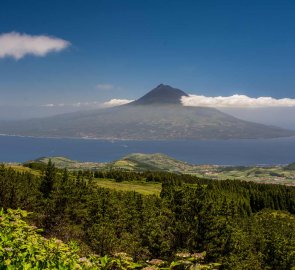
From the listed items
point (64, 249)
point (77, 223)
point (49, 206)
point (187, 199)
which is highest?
point (64, 249)

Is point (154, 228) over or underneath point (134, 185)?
over

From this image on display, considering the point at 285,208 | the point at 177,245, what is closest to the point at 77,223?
the point at 177,245

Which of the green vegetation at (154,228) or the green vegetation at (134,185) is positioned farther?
the green vegetation at (134,185)

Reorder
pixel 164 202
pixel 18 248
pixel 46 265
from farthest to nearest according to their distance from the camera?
1. pixel 164 202
2. pixel 18 248
3. pixel 46 265

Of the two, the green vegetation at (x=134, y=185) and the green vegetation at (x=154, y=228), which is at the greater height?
the green vegetation at (x=154, y=228)

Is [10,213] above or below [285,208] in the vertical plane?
above

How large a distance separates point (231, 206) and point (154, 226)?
4657 centimetres

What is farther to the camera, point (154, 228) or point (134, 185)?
point (134, 185)

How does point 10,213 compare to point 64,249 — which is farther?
point 10,213

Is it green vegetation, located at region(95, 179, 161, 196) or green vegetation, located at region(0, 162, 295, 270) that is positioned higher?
green vegetation, located at region(0, 162, 295, 270)

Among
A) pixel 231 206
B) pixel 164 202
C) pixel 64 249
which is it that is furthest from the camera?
pixel 231 206

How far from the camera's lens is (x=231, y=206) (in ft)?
298

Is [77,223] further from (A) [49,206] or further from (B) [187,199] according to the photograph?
(B) [187,199]

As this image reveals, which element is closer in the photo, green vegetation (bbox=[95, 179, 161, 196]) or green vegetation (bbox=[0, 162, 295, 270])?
green vegetation (bbox=[0, 162, 295, 270])
